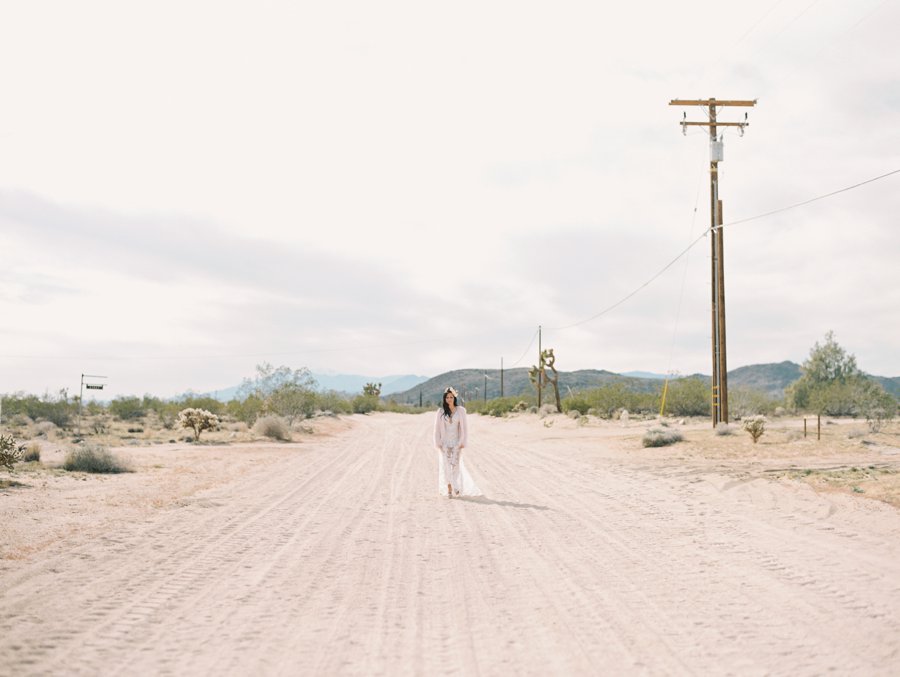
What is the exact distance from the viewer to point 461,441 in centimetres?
1456

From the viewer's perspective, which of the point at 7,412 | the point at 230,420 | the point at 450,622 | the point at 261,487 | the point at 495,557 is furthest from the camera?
the point at 230,420

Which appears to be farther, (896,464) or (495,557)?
(896,464)

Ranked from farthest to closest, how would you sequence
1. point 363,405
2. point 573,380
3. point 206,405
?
point 573,380, point 363,405, point 206,405

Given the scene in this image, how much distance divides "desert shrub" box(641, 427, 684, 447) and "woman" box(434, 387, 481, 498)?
13.5 m

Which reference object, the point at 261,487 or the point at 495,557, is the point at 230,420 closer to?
the point at 261,487

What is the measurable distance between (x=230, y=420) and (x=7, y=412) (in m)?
12.7

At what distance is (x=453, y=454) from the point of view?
14602 millimetres

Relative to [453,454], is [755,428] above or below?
above

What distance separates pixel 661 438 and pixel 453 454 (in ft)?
45.8

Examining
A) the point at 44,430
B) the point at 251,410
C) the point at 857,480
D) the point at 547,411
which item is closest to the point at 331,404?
the point at 547,411

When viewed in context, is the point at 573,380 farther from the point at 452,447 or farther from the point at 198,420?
the point at 452,447

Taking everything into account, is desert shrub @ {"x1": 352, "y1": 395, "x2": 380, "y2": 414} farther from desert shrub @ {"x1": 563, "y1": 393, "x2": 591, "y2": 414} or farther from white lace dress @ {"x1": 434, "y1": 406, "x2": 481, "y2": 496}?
white lace dress @ {"x1": 434, "y1": 406, "x2": 481, "y2": 496}

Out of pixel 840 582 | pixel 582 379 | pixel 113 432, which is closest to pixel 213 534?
pixel 840 582

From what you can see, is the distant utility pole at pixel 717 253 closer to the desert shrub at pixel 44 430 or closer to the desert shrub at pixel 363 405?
the desert shrub at pixel 44 430
